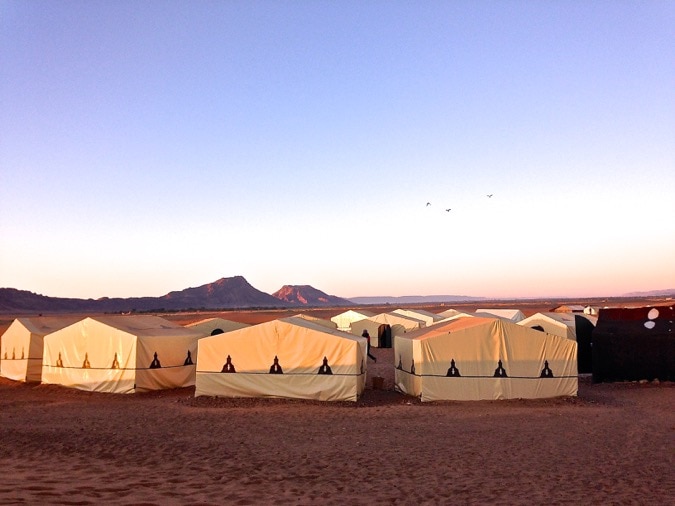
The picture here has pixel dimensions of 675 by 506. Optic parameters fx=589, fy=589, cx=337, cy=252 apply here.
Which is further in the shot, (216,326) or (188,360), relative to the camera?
(216,326)

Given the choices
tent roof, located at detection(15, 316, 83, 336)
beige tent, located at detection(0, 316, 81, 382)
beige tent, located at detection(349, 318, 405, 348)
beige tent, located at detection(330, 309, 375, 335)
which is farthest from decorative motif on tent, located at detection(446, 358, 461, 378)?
beige tent, located at detection(330, 309, 375, 335)

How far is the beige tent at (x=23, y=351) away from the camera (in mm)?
24844

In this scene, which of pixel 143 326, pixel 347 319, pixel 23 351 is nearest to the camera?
pixel 143 326

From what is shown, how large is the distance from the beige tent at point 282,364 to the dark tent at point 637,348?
35.6 feet

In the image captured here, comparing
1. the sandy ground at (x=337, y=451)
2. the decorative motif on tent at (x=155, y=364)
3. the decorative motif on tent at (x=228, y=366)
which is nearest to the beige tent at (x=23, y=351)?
the sandy ground at (x=337, y=451)

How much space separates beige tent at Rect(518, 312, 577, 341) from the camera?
29.7 m

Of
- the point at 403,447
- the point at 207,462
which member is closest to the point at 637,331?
the point at 403,447

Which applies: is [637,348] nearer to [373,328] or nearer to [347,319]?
[373,328]

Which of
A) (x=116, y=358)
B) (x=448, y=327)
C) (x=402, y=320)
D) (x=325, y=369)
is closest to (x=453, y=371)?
(x=448, y=327)

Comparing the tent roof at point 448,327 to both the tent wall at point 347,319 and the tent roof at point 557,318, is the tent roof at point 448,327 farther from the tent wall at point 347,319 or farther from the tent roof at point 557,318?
the tent wall at point 347,319

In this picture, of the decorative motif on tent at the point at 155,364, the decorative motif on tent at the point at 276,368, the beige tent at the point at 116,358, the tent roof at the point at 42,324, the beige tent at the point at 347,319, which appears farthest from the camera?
the beige tent at the point at 347,319

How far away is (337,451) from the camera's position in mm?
12117

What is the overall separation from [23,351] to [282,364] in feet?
42.2

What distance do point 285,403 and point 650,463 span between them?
35.6ft
